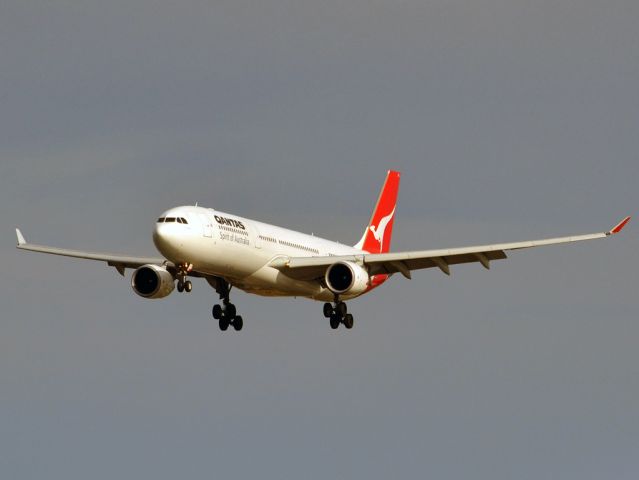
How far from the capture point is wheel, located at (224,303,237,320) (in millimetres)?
72500

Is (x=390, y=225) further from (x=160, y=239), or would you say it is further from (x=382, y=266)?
(x=160, y=239)

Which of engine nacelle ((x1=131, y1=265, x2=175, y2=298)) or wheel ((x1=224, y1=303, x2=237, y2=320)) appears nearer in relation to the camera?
engine nacelle ((x1=131, y1=265, x2=175, y2=298))

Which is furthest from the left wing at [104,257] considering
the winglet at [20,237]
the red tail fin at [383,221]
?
the red tail fin at [383,221]

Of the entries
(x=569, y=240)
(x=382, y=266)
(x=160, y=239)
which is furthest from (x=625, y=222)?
(x=160, y=239)

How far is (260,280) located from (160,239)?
6.22 m

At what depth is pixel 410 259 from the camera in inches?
2734

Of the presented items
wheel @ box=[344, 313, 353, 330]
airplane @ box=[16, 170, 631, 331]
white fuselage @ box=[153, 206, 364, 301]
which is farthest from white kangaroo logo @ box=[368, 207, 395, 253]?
wheel @ box=[344, 313, 353, 330]

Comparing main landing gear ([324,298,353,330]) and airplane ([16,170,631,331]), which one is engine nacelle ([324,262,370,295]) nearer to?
airplane ([16,170,631,331])

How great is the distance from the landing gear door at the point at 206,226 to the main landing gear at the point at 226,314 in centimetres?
802

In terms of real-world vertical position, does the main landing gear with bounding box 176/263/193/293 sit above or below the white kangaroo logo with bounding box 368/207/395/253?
below

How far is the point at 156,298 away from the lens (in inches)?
2685

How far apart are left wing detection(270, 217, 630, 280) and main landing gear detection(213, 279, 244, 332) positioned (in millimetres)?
4257

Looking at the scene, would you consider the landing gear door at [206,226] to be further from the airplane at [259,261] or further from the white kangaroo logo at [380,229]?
the white kangaroo logo at [380,229]

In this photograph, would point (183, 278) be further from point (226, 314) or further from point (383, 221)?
point (383, 221)
